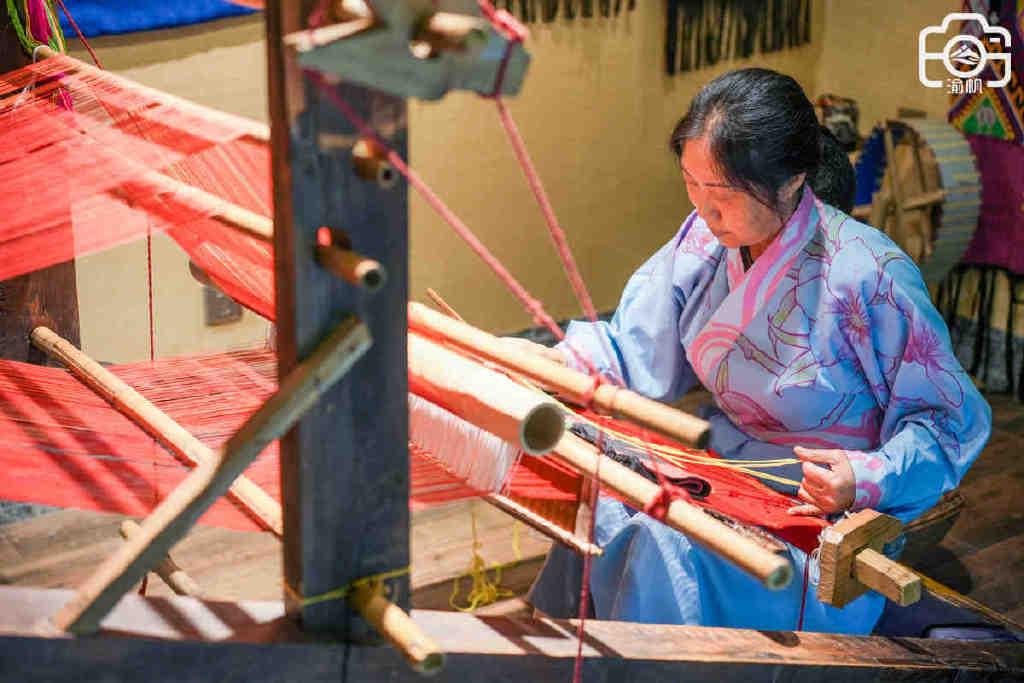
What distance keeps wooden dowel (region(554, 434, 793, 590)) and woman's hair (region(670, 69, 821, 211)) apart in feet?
1.84

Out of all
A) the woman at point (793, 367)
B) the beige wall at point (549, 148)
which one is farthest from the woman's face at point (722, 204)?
the beige wall at point (549, 148)

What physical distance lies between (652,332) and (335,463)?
3.78 ft

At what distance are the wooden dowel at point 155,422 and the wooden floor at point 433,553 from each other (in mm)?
883

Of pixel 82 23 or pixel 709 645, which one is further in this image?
pixel 82 23

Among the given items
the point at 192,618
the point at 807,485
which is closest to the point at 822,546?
the point at 807,485

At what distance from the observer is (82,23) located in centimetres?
302

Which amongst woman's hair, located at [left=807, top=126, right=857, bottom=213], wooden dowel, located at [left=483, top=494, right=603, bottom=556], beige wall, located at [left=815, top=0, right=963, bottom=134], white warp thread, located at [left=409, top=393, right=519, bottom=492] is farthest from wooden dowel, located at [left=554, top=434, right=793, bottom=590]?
beige wall, located at [left=815, top=0, right=963, bottom=134]

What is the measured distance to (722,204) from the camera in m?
1.93

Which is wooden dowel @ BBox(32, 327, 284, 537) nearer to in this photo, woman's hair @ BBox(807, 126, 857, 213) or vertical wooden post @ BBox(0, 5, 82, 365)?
vertical wooden post @ BBox(0, 5, 82, 365)

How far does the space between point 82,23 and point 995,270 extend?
9.75 feet

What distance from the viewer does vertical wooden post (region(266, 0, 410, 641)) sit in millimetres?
1075

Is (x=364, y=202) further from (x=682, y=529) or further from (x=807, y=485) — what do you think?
(x=807, y=485)

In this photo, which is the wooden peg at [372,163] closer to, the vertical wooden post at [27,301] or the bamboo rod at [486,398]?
the bamboo rod at [486,398]

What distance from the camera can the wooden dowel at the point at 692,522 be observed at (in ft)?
3.96
